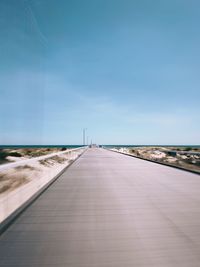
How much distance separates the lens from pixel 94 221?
361cm

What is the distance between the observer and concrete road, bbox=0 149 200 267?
2.45 meters

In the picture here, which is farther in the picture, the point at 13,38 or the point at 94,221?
the point at 13,38

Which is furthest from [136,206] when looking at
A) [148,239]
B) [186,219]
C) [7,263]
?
[7,263]

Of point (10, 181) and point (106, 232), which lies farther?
point (10, 181)

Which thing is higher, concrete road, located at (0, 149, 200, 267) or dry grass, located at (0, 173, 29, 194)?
dry grass, located at (0, 173, 29, 194)

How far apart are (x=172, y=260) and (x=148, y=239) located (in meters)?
0.54

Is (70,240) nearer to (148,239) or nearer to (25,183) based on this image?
(148,239)

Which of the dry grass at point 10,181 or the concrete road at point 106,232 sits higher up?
the dry grass at point 10,181

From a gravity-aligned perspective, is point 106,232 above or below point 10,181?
below

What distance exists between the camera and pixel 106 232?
3.15 metres

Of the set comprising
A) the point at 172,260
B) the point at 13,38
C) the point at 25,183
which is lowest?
the point at 172,260

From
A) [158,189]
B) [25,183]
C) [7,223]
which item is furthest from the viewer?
[158,189]

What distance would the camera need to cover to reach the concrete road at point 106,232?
245 cm

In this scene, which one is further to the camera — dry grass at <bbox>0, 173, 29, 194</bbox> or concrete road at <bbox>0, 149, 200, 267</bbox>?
dry grass at <bbox>0, 173, 29, 194</bbox>
